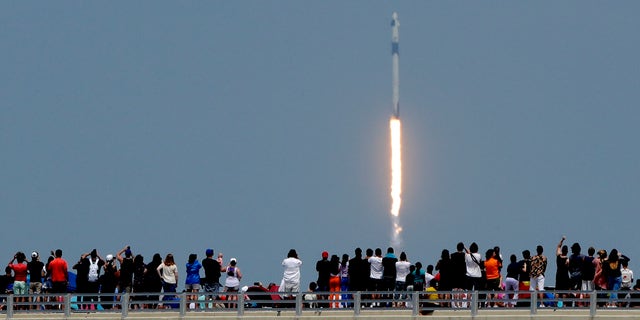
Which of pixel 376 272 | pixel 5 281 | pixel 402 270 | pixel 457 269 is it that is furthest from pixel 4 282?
pixel 457 269

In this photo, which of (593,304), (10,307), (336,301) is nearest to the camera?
(593,304)

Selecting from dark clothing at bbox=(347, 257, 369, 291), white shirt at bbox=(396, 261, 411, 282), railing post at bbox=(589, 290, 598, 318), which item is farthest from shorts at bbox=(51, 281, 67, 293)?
railing post at bbox=(589, 290, 598, 318)

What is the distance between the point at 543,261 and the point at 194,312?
1029cm

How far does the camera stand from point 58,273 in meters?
50.7

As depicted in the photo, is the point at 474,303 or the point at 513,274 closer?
the point at 474,303

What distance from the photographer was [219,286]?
1965 inches

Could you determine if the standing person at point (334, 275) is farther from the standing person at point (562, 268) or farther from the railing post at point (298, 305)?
the standing person at point (562, 268)

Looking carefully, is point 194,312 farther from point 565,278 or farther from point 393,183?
point 393,183

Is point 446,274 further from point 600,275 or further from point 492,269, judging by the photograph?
point 600,275

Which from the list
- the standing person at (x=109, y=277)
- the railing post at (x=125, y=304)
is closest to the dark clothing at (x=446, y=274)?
the railing post at (x=125, y=304)

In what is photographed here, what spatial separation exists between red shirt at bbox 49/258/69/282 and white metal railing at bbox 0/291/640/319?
619mm

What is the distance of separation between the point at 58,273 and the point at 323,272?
8232 mm

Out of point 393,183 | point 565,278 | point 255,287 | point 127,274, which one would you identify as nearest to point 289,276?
point 255,287

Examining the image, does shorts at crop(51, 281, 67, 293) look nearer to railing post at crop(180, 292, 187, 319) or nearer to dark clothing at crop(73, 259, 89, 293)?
dark clothing at crop(73, 259, 89, 293)
